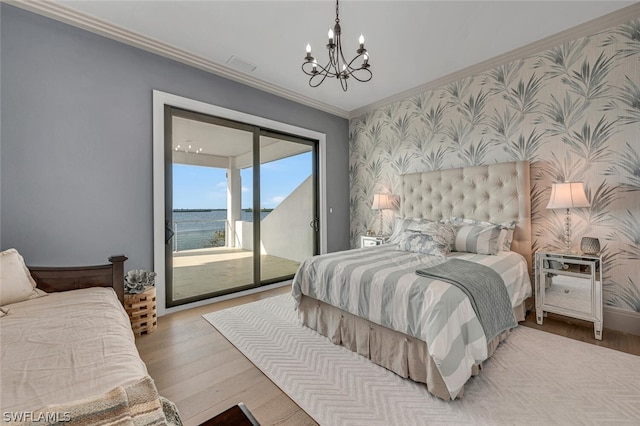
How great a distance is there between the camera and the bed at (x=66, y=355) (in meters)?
0.69

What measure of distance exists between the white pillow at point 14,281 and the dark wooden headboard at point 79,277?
12 centimetres

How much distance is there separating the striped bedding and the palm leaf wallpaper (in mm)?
744

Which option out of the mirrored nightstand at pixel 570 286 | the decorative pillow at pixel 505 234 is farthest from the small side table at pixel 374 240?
the mirrored nightstand at pixel 570 286

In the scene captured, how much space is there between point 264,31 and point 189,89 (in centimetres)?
115

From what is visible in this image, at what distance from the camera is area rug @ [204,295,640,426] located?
4.88 ft

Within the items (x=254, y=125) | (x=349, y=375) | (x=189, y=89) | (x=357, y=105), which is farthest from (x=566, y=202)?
(x=189, y=89)

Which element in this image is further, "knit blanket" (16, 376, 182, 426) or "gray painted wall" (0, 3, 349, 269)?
"gray painted wall" (0, 3, 349, 269)

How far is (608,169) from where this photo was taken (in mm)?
2500

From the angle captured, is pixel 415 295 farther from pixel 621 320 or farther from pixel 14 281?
pixel 14 281

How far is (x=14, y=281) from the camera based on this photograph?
1.73 m

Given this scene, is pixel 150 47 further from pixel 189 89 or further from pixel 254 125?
pixel 254 125

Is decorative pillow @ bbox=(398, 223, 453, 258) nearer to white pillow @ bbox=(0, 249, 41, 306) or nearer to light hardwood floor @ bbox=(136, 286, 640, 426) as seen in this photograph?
light hardwood floor @ bbox=(136, 286, 640, 426)

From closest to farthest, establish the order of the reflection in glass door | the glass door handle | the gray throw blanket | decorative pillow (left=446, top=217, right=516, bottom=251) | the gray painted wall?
the gray throw blanket, the gray painted wall, decorative pillow (left=446, top=217, right=516, bottom=251), the glass door handle, the reflection in glass door

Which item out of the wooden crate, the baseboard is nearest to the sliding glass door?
the wooden crate
